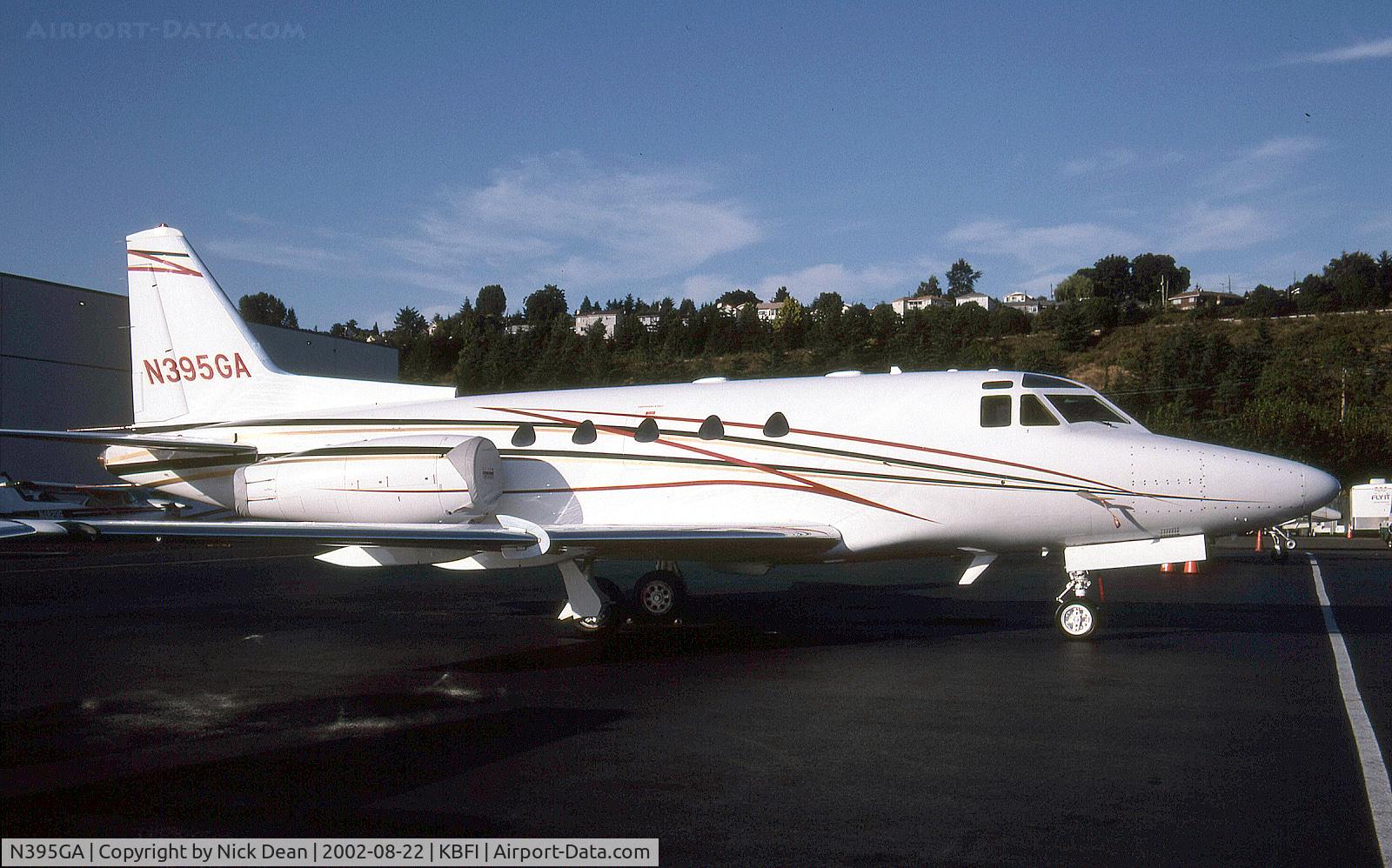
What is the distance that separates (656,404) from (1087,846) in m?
9.25

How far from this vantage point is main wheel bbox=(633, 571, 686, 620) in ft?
46.1

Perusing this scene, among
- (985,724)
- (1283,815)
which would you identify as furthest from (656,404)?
(1283,815)

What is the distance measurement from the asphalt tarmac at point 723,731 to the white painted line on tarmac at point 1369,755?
80 millimetres

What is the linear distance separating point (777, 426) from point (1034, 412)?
3009 millimetres

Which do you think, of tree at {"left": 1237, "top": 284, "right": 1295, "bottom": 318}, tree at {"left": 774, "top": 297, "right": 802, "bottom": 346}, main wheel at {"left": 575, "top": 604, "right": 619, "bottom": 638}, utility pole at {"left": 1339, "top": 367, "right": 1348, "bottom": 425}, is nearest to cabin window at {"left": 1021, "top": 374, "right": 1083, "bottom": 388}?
main wheel at {"left": 575, "top": 604, "right": 619, "bottom": 638}

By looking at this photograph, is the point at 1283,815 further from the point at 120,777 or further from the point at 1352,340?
the point at 1352,340

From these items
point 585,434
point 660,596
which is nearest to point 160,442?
→ point 585,434

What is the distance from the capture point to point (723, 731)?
26.2ft

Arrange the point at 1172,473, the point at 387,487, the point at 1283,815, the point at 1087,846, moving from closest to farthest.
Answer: the point at 1087,846 → the point at 1283,815 → the point at 1172,473 → the point at 387,487

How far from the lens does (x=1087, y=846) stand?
210 inches

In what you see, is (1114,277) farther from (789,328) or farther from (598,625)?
(598,625)

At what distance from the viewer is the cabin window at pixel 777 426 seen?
43.4 feet

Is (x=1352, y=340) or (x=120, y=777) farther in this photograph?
(x=1352, y=340)

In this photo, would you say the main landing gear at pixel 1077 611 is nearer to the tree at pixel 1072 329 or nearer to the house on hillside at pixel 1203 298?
the tree at pixel 1072 329
